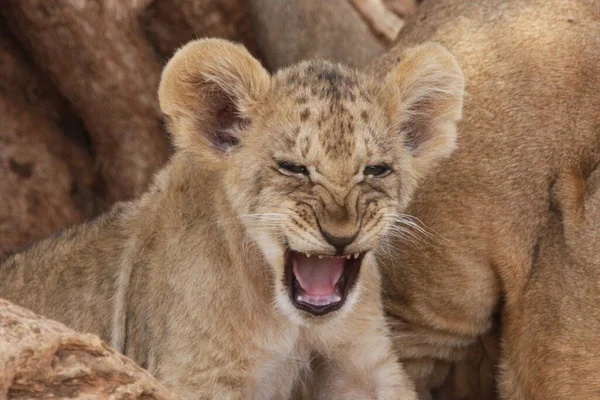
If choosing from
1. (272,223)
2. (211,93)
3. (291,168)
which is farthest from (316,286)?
(211,93)

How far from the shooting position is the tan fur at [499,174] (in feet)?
14.6

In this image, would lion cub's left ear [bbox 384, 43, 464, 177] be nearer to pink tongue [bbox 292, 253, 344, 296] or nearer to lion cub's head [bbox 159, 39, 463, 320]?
lion cub's head [bbox 159, 39, 463, 320]

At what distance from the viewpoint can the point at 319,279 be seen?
3619mm

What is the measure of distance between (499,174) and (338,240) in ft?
4.25

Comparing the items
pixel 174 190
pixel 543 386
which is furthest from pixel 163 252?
pixel 543 386

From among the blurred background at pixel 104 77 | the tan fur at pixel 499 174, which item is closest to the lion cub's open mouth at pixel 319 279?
the tan fur at pixel 499 174

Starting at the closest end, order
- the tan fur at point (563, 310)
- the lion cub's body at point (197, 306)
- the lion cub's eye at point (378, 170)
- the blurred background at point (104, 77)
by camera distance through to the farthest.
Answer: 1. the lion cub's eye at point (378, 170)
2. the lion cub's body at point (197, 306)
3. the tan fur at point (563, 310)
4. the blurred background at point (104, 77)

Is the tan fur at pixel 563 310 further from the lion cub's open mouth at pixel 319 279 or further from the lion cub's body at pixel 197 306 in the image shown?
the lion cub's open mouth at pixel 319 279

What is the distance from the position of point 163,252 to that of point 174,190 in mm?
232

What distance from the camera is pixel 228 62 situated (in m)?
3.72

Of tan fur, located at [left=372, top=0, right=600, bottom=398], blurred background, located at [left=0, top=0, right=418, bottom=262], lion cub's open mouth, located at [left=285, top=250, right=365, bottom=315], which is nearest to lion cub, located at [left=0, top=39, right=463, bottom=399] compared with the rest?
lion cub's open mouth, located at [left=285, top=250, right=365, bottom=315]

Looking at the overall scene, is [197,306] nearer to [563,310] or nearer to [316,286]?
[316,286]

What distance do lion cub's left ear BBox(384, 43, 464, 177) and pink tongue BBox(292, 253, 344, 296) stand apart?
528 mm

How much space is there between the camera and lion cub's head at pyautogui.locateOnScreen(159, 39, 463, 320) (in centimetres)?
345
